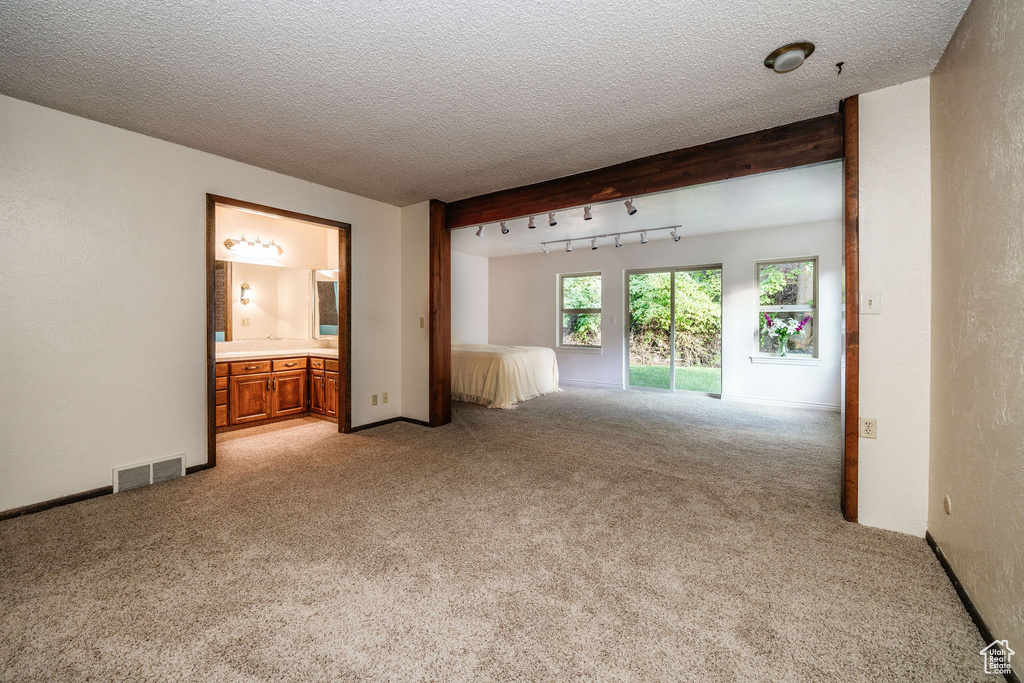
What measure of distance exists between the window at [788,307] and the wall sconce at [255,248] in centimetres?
616

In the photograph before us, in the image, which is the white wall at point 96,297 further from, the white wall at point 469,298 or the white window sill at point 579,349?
the white window sill at point 579,349

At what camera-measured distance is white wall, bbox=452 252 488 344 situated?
7.91 m

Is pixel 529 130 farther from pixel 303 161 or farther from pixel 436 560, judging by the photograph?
pixel 436 560

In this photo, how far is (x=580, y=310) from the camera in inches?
294

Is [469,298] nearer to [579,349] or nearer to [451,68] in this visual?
[579,349]

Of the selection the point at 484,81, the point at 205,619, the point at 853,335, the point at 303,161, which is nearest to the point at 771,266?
the point at 853,335

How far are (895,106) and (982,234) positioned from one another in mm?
1141

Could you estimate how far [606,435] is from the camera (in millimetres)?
4156

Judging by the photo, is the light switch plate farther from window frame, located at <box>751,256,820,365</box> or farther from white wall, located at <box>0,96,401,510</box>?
white wall, located at <box>0,96,401,510</box>

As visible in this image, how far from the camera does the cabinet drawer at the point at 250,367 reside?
4340 mm

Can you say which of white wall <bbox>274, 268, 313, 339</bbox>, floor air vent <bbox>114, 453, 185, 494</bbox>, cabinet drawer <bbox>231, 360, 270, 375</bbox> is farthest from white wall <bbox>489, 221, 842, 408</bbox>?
floor air vent <bbox>114, 453, 185, 494</bbox>

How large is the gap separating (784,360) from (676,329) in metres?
1.45

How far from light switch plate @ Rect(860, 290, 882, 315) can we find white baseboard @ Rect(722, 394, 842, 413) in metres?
3.64

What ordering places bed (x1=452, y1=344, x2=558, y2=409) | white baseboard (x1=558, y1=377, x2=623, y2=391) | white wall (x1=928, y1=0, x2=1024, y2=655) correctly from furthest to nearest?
white baseboard (x1=558, y1=377, x2=623, y2=391)
bed (x1=452, y1=344, x2=558, y2=409)
white wall (x1=928, y1=0, x2=1024, y2=655)
